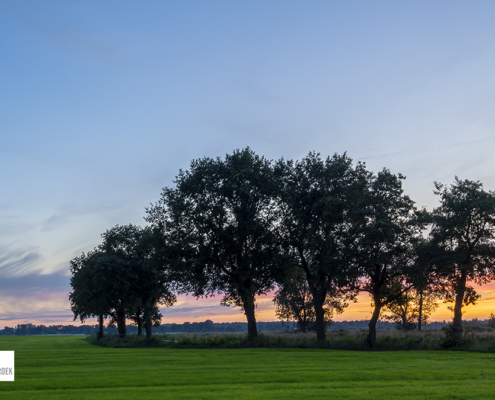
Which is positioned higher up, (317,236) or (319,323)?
(317,236)

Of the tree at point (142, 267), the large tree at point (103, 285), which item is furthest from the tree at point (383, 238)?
the large tree at point (103, 285)

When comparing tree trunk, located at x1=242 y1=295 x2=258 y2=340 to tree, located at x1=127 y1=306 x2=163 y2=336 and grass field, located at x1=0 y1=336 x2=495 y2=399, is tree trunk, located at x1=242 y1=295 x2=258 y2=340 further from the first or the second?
tree, located at x1=127 y1=306 x2=163 y2=336

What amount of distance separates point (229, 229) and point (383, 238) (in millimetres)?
20088

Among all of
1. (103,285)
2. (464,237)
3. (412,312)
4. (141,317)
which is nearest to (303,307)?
(412,312)

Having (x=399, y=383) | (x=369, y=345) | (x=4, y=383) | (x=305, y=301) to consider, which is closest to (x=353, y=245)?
(x=369, y=345)

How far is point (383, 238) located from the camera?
47.2 m

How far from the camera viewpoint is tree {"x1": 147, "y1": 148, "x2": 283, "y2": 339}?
55938 millimetres

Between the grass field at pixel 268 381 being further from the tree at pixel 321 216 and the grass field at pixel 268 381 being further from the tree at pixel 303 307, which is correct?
the tree at pixel 303 307

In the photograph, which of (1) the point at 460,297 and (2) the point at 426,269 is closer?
(1) the point at 460,297

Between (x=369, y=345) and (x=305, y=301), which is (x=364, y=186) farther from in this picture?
(x=305, y=301)

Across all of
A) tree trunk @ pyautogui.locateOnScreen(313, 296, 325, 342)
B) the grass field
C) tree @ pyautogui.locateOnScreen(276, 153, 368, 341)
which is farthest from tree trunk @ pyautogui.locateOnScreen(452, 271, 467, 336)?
tree trunk @ pyautogui.locateOnScreen(313, 296, 325, 342)

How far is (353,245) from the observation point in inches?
1933

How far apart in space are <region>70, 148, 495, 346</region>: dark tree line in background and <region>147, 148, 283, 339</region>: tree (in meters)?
0.14

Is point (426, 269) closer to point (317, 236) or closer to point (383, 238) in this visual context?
point (383, 238)
